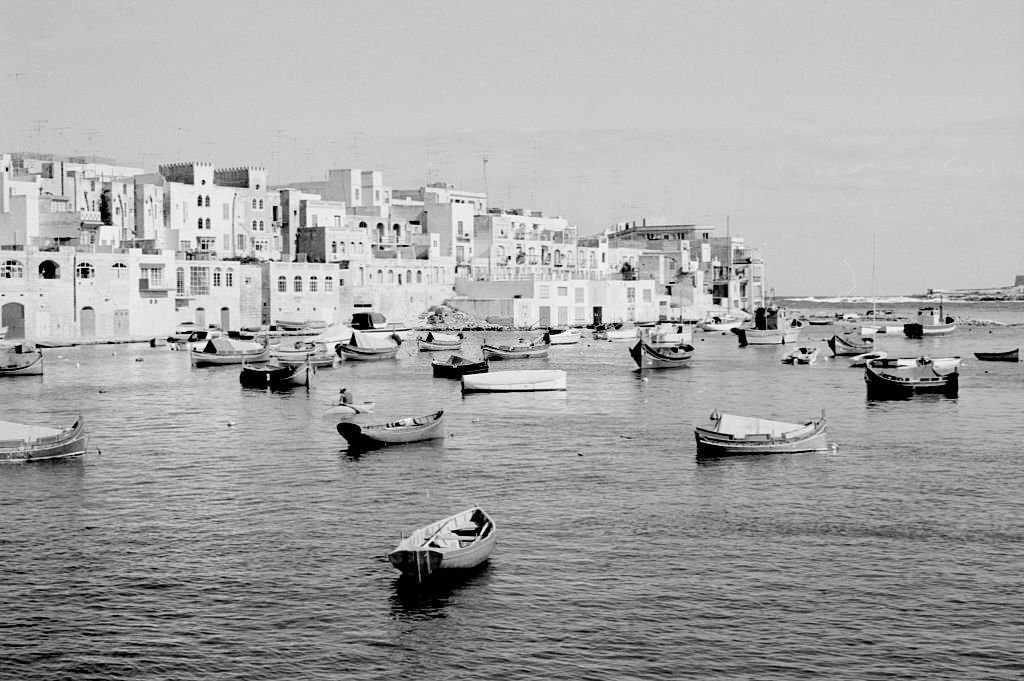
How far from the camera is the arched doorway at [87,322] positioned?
98.8 metres

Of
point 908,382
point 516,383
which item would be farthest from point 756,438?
point 516,383

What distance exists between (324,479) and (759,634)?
64.6ft

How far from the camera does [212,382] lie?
74562 mm

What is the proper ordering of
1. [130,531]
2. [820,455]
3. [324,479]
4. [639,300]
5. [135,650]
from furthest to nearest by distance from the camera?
[639,300]
[820,455]
[324,479]
[130,531]
[135,650]

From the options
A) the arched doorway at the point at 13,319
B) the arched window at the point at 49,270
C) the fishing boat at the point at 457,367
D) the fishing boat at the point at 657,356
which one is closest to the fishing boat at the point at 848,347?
the fishing boat at the point at 657,356

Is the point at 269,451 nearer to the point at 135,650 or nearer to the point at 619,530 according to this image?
the point at 619,530

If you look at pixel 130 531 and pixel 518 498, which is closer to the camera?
pixel 130 531

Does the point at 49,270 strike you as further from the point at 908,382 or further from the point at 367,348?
the point at 908,382

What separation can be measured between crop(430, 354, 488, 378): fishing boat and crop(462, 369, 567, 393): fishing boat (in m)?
6.11

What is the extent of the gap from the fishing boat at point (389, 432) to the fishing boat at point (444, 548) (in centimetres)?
1729

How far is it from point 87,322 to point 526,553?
77.6m

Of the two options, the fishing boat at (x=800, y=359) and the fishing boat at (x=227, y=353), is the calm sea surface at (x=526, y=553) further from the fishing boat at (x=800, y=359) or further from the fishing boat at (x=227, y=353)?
the fishing boat at (x=800, y=359)

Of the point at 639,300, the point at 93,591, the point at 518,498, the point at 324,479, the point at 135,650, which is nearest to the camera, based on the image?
the point at 135,650

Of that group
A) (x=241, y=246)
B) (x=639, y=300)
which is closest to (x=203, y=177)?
(x=241, y=246)
